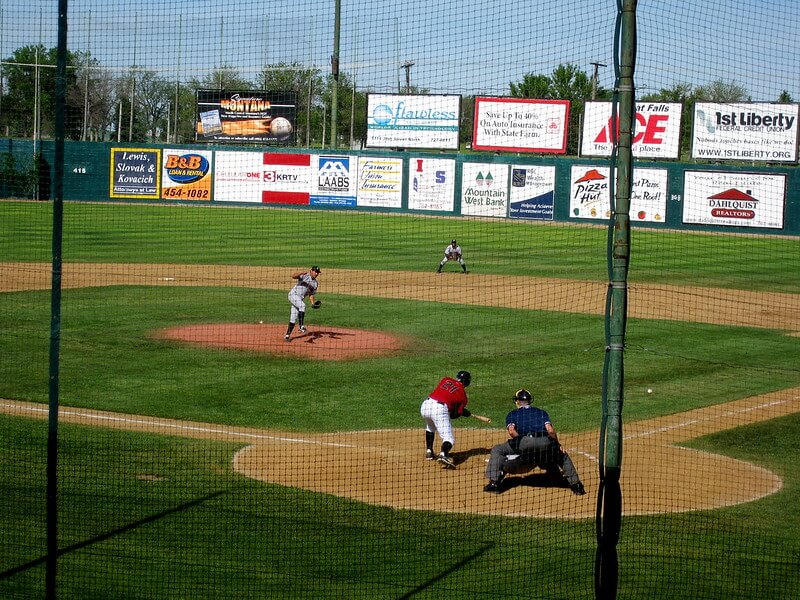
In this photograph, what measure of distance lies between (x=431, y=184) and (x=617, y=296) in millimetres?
40450

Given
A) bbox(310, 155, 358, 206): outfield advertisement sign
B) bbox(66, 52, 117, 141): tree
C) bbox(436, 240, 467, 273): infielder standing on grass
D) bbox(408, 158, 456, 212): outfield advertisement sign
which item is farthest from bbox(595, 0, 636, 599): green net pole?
bbox(310, 155, 358, 206): outfield advertisement sign

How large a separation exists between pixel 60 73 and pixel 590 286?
23.2 m

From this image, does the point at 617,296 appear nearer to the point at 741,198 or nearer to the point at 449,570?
the point at 449,570

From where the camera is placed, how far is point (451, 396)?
11.7 m

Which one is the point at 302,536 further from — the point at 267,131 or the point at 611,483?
the point at 267,131

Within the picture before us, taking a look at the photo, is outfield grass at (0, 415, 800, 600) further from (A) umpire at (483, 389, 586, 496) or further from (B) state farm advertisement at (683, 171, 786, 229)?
(B) state farm advertisement at (683, 171, 786, 229)

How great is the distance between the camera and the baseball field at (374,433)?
8.65 m

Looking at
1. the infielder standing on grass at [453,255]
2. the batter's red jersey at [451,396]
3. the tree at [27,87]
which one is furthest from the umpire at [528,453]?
the infielder standing on grass at [453,255]

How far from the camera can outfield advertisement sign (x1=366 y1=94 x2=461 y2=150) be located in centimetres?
4641

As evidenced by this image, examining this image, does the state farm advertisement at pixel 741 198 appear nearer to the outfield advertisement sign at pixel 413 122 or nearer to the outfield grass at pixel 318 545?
the outfield advertisement sign at pixel 413 122

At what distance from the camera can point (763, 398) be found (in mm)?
16125

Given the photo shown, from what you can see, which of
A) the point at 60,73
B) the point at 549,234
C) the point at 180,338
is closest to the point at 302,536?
the point at 60,73

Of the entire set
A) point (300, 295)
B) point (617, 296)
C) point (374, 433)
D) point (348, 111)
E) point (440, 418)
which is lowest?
point (374, 433)

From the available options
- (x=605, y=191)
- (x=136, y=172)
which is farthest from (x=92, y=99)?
(x=605, y=191)
